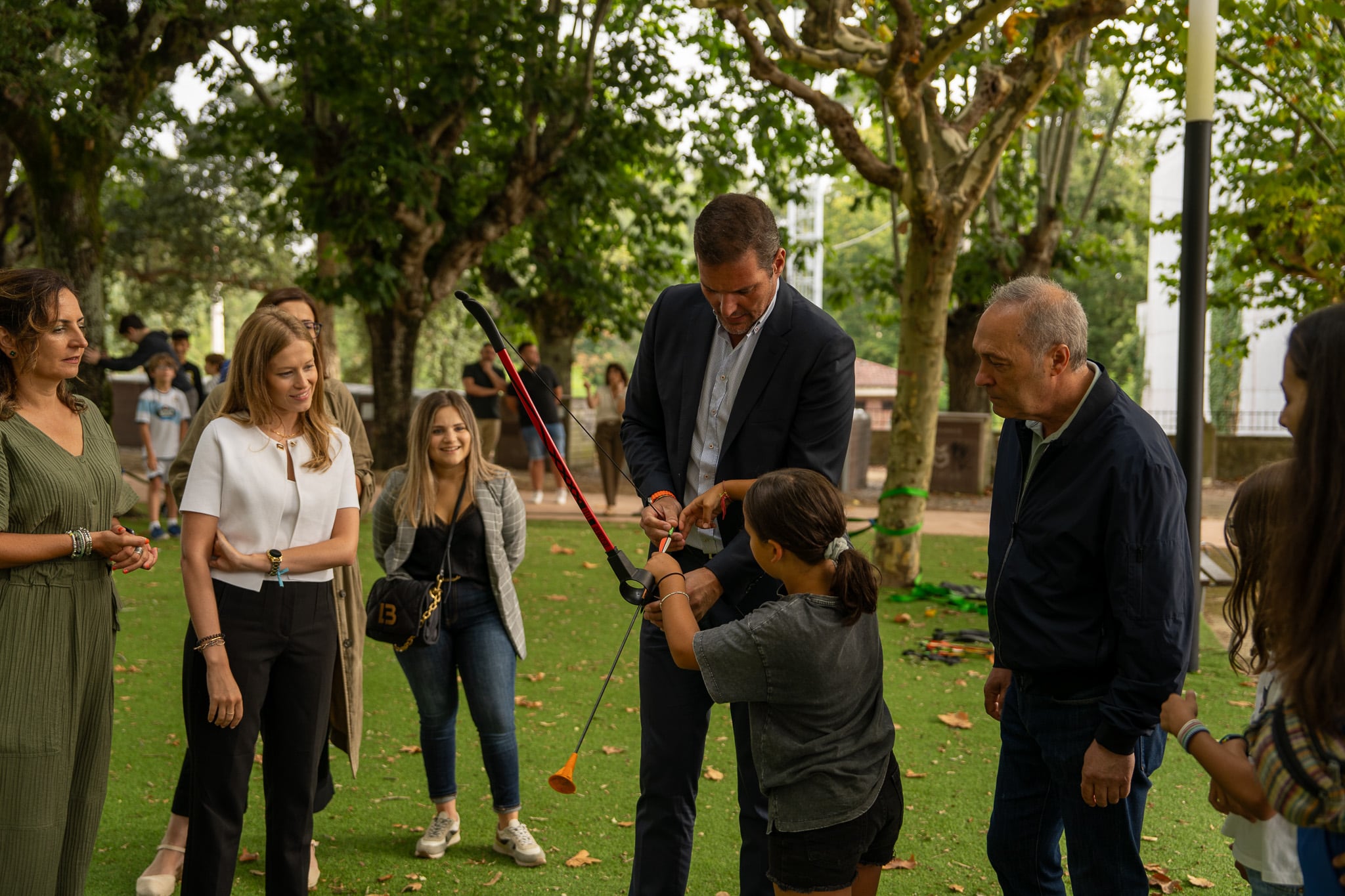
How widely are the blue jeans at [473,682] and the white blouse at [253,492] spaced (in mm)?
993

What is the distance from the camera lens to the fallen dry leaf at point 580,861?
4.35 meters

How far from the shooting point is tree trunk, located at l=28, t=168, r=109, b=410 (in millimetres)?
11859

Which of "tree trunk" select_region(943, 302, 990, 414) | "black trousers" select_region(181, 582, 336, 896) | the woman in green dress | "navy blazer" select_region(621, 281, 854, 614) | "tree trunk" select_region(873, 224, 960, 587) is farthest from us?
"tree trunk" select_region(943, 302, 990, 414)

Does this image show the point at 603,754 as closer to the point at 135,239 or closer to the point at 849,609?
the point at 849,609

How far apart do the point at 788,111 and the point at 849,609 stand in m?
15.3

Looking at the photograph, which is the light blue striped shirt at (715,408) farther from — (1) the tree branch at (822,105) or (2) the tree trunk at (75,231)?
(2) the tree trunk at (75,231)

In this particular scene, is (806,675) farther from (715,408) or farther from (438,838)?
(438,838)

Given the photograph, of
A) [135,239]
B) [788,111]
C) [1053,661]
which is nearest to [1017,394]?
[1053,661]

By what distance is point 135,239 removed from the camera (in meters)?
22.6

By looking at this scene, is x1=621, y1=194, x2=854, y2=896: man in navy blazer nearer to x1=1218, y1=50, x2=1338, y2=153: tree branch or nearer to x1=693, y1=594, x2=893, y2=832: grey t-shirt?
x1=693, y1=594, x2=893, y2=832: grey t-shirt

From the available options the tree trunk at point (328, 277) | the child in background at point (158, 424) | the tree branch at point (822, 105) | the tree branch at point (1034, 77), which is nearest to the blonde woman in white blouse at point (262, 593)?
the tree branch at point (822, 105)

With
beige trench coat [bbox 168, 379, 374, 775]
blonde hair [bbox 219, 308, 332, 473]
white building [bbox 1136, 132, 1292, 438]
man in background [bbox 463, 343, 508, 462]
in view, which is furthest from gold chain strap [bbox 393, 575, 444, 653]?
white building [bbox 1136, 132, 1292, 438]

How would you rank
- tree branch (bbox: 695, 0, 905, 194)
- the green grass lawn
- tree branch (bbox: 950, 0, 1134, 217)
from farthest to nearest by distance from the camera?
tree branch (bbox: 695, 0, 905, 194) → tree branch (bbox: 950, 0, 1134, 217) → the green grass lawn

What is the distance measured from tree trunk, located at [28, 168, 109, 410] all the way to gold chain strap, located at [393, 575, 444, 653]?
8.96 meters
